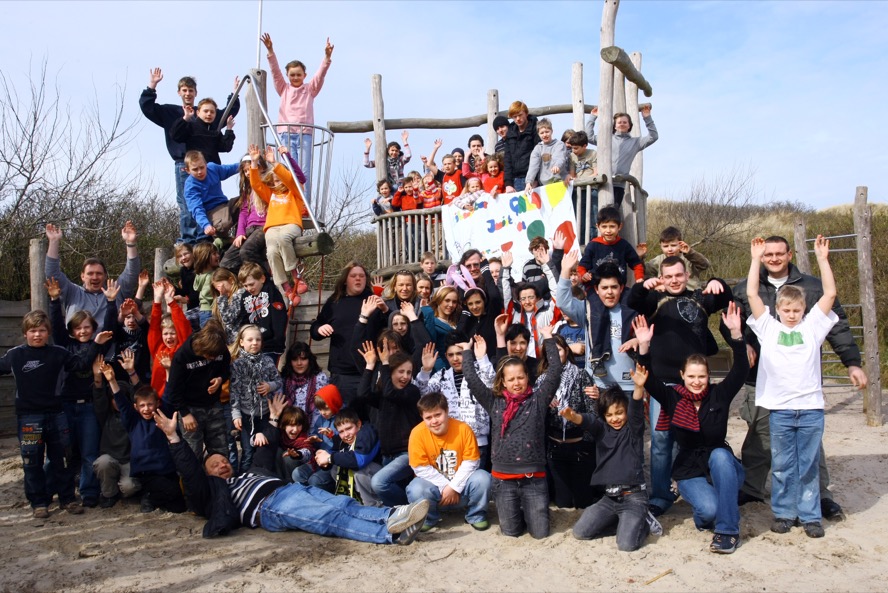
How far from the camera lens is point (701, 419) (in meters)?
4.93

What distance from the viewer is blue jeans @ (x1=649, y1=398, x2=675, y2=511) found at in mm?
5234

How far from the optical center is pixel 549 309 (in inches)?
260

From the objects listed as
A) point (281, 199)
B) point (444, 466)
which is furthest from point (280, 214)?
point (444, 466)

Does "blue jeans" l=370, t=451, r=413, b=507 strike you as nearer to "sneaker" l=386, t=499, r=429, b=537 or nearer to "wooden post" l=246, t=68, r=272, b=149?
"sneaker" l=386, t=499, r=429, b=537

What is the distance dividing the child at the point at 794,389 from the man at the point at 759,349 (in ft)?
0.51

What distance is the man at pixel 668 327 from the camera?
5.22 metres

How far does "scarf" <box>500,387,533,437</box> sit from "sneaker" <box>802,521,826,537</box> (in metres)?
1.87

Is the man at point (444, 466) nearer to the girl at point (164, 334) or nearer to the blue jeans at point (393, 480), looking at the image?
the blue jeans at point (393, 480)

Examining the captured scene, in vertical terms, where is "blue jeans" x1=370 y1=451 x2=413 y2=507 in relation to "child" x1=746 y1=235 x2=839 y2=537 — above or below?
below

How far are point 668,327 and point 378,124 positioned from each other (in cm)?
661

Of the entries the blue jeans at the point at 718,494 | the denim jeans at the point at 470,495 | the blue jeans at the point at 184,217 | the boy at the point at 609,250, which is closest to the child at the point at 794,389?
the blue jeans at the point at 718,494

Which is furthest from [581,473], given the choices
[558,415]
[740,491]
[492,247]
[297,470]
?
[492,247]

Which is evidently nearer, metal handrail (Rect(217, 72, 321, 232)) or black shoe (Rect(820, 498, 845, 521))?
black shoe (Rect(820, 498, 845, 521))

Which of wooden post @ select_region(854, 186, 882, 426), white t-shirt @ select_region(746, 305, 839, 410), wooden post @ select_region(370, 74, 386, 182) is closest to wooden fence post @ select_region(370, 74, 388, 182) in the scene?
wooden post @ select_region(370, 74, 386, 182)
